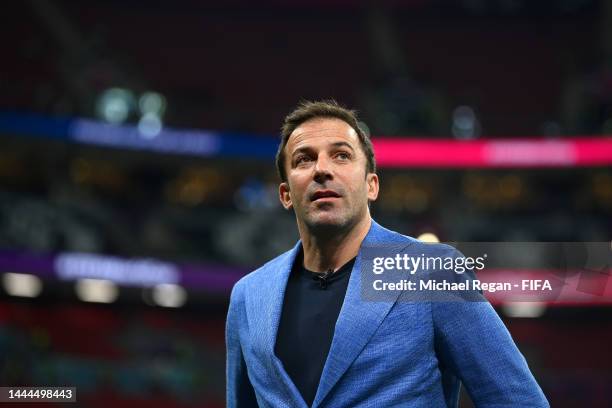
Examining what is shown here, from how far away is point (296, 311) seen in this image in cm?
265

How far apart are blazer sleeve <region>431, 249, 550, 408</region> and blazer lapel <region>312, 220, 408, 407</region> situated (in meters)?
0.18

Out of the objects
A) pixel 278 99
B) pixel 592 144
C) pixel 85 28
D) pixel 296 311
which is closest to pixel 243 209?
pixel 278 99

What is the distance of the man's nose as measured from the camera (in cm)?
262

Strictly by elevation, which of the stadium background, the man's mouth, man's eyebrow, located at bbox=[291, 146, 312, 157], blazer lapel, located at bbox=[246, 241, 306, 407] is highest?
the stadium background

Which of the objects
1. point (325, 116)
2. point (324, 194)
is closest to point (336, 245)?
point (324, 194)

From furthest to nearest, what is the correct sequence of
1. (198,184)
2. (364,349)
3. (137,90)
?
1. (198,184)
2. (137,90)
3. (364,349)

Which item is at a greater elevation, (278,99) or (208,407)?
(278,99)

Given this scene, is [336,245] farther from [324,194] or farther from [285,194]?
[285,194]

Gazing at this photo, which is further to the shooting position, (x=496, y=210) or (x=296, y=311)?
(x=496, y=210)

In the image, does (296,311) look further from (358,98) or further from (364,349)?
(358,98)

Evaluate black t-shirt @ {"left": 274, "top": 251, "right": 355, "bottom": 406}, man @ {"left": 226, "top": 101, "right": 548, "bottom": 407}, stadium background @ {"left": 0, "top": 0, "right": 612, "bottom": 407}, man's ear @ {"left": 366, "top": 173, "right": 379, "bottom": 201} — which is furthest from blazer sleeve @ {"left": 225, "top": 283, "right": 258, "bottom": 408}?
stadium background @ {"left": 0, "top": 0, "right": 612, "bottom": 407}

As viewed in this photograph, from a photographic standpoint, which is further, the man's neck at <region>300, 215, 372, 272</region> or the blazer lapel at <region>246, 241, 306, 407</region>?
the man's neck at <region>300, 215, 372, 272</region>

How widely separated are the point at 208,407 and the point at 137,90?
348 inches

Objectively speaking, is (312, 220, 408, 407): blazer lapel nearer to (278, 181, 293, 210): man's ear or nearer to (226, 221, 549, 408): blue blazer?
(226, 221, 549, 408): blue blazer
